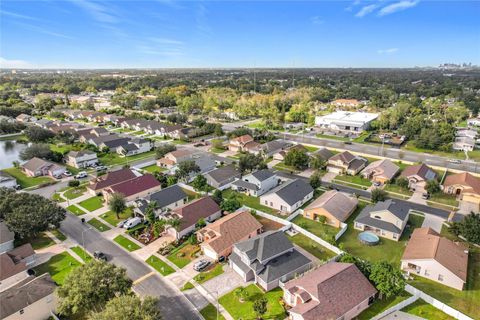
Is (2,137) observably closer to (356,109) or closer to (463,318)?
(463,318)

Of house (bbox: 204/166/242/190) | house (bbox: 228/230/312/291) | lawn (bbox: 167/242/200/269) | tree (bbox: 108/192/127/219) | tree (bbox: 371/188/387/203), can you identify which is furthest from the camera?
house (bbox: 204/166/242/190)

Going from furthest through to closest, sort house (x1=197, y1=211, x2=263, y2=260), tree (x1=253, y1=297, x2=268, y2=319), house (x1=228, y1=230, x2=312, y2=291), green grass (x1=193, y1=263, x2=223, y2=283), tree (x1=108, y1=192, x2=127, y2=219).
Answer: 1. tree (x1=108, y1=192, x2=127, y2=219)
2. house (x1=197, y1=211, x2=263, y2=260)
3. green grass (x1=193, y1=263, x2=223, y2=283)
4. house (x1=228, y1=230, x2=312, y2=291)
5. tree (x1=253, y1=297, x2=268, y2=319)

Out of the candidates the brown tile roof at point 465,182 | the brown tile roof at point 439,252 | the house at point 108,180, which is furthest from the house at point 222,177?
the brown tile roof at point 465,182

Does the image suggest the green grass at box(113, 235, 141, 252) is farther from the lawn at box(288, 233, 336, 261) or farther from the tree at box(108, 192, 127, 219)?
the lawn at box(288, 233, 336, 261)

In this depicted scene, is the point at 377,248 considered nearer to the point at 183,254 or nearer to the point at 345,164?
the point at 183,254

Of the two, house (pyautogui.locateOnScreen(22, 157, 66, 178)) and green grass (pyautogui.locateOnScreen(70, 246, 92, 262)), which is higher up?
house (pyautogui.locateOnScreen(22, 157, 66, 178))

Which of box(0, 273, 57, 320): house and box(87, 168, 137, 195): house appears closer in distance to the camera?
box(0, 273, 57, 320): house

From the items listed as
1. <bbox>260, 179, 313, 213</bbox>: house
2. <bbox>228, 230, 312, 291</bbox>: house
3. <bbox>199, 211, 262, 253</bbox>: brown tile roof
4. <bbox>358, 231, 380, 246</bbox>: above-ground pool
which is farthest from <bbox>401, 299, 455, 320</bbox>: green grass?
<bbox>260, 179, 313, 213</bbox>: house
